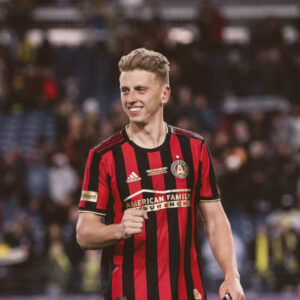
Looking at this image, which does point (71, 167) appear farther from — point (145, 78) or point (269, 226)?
point (145, 78)

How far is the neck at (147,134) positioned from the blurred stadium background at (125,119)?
6.28 metres

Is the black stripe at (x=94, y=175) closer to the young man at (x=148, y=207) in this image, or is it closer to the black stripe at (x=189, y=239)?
the young man at (x=148, y=207)

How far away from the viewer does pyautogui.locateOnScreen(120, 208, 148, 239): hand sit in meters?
3.08

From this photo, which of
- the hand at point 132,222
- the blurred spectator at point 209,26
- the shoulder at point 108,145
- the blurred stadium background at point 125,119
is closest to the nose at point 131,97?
the shoulder at point 108,145

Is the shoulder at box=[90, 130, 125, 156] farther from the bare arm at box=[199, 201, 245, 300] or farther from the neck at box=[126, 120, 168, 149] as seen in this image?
the bare arm at box=[199, 201, 245, 300]

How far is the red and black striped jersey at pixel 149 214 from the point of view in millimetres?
3414

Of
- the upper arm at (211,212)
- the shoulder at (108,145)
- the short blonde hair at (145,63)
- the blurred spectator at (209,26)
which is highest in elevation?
the blurred spectator at (209,26)

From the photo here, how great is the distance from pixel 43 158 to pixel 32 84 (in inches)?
96.8

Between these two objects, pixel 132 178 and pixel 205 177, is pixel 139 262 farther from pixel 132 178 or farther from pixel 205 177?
pixel 205 177

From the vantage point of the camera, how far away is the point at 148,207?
134 inches

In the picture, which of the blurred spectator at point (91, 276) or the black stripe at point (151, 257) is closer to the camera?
the black stripe at point (151, 257)

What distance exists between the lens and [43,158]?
1191 cm

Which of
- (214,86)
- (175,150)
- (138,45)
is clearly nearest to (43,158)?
(138,45)

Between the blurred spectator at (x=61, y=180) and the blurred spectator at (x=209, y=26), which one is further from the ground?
the blurred spectator at (x=209, y=26)
